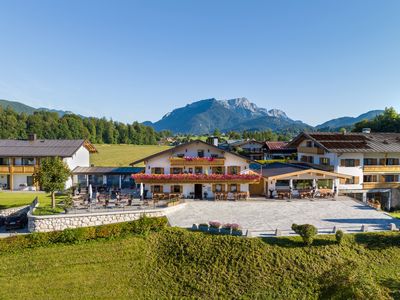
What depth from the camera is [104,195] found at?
3169 centimetres

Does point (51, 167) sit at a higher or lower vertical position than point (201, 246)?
higher

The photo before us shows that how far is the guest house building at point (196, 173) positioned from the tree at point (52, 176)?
7229 millimetres

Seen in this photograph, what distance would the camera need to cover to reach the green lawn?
25991 millimetres

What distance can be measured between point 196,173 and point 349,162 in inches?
754

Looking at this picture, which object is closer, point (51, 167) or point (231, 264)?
point (231, 264)

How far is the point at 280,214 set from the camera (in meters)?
27.7

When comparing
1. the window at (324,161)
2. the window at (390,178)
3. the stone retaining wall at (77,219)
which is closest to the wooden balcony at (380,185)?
the window at (390,178)

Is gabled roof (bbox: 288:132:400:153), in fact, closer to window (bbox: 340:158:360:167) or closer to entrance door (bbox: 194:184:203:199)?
window (bbox: 340:158:360:167)

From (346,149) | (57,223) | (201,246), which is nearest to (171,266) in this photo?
(201,246)

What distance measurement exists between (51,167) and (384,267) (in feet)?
91.1

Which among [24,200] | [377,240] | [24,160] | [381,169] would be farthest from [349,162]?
[24,160]

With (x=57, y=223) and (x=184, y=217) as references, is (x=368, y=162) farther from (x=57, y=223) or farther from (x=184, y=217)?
(x=57, y=223)

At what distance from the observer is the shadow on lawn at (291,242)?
21266 millimetres

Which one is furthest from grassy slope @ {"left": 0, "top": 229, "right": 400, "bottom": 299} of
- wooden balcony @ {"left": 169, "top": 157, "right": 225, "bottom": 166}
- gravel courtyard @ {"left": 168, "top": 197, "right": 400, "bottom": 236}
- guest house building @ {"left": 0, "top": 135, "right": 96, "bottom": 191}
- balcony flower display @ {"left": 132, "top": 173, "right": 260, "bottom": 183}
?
guest house building @ {"left": 0, "top": 135, "right": 96, "bottom": 191}
